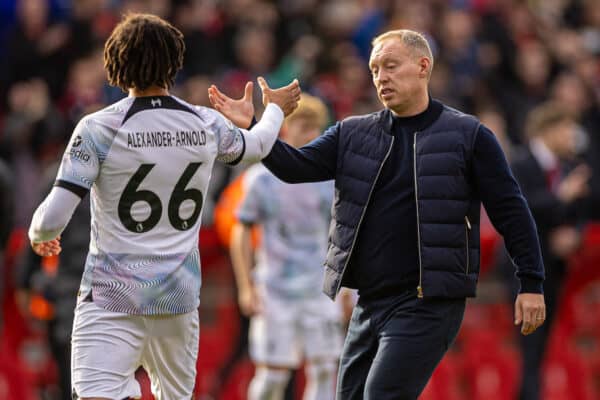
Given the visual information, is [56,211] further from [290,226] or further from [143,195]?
[290,226]

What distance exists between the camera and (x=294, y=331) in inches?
380

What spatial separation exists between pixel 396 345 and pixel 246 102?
4.80 feet

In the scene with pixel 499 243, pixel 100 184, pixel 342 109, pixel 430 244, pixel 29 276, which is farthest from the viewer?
pixel 342 109

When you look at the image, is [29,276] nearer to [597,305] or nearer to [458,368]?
[458,368]

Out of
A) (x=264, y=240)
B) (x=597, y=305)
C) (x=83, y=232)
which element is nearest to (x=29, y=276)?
(x=83, y=232)

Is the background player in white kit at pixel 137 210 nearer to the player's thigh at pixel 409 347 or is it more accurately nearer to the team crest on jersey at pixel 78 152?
the team crest on jersey at pixel 78 152

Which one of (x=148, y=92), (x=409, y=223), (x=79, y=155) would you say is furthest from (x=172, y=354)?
(x=409, y=223)

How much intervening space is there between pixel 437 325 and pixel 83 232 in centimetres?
422

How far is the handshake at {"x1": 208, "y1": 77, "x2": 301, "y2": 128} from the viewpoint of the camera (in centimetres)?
648

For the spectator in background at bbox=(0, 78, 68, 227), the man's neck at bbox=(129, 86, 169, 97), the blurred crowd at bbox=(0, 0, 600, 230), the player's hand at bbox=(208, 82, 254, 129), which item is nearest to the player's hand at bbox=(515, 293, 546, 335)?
the player's hand at bbox=(208, 82, 254, 129)

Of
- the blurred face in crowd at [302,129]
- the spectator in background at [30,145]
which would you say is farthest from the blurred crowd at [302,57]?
the blurred face in crowd at [302,129]

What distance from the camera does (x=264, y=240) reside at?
9.68 meters

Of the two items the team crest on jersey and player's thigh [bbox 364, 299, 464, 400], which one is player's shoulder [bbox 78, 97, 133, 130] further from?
player's thigh [bbox 364, 299, 464, 400]

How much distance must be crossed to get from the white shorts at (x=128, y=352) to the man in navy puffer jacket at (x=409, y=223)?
94 centimetres
